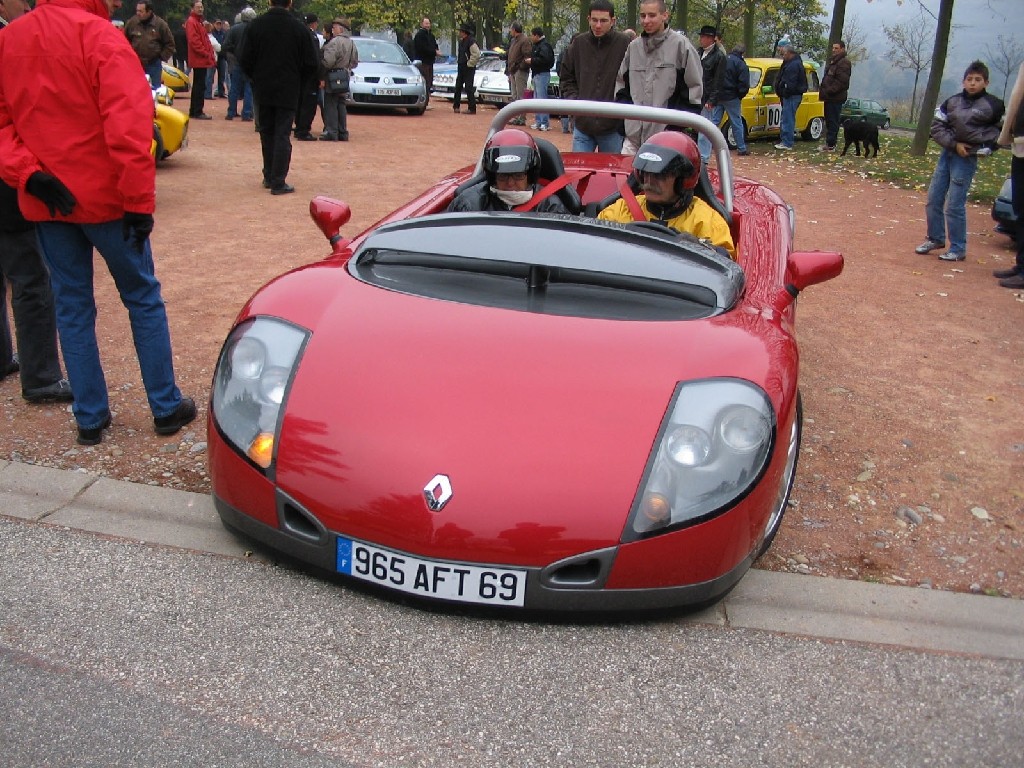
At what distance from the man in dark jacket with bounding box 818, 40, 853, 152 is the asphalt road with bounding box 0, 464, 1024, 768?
14.5 metres

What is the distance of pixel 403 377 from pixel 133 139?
1.51 m

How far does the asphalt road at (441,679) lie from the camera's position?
222 cm

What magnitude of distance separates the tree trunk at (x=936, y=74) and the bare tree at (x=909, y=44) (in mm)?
42439

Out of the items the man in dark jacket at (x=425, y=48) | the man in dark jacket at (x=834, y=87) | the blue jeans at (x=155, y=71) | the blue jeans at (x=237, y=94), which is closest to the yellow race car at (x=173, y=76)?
the blue jeans at (x=237, y=94)

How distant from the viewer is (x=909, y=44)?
2202 inches

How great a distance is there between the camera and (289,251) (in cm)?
725

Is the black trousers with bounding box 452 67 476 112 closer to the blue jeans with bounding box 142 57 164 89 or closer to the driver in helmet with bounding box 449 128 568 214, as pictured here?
the blue jeans with bounding box 142 57 164 89

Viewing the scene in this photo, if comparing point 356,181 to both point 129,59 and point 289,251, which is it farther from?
point 129,59

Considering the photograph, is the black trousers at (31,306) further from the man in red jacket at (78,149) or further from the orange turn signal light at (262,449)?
the orange turn signal light at (262,449)

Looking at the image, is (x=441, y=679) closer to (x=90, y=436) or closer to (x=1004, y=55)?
(x=90, y=436)

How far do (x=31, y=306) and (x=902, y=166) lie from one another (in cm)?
1224

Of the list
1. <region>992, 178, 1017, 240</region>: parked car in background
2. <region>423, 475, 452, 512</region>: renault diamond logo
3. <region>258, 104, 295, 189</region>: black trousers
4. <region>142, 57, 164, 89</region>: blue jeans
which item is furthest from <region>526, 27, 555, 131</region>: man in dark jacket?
<region>423, 475, 452, 512</region>: renault diamond logo

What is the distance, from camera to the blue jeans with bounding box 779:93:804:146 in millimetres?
15727

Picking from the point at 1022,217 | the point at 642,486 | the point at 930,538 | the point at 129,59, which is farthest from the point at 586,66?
the point at 642,486
